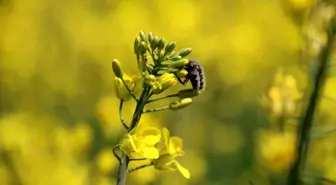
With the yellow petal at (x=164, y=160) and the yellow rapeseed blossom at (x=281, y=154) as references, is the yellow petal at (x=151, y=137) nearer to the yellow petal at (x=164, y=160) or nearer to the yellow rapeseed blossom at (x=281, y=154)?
the yellow petal at (x=164, y=160)

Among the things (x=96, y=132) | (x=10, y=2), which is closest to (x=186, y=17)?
(x=10, y=2)

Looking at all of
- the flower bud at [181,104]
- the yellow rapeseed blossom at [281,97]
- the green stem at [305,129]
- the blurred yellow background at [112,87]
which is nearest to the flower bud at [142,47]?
the flower bud at [181,104]

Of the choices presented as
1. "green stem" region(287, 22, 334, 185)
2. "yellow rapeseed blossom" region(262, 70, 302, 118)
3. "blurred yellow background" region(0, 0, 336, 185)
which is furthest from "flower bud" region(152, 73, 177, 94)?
"blurred yellow background" region(0, 0, 336, 185)

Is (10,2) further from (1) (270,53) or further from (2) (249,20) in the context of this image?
(2) (249,20)

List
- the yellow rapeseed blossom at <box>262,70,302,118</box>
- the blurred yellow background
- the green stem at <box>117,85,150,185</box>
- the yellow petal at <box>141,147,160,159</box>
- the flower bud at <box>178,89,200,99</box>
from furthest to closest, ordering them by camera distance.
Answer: the blurred yellow background → the yellow rapeseed blossom at <box>262,70,302,118</box> → the flower bud at <box>178,89,200,99</box> → the yellow petal at <box>141,147,160,159</box> → the green stem at <box>117,85,150,185</box>

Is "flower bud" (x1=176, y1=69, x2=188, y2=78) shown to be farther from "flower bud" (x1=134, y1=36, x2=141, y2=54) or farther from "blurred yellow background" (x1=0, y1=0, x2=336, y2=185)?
"blurred yellow background" (x1=0, y1=0, x2=336, y2=185)

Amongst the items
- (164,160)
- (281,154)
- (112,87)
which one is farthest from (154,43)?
(112,87)
